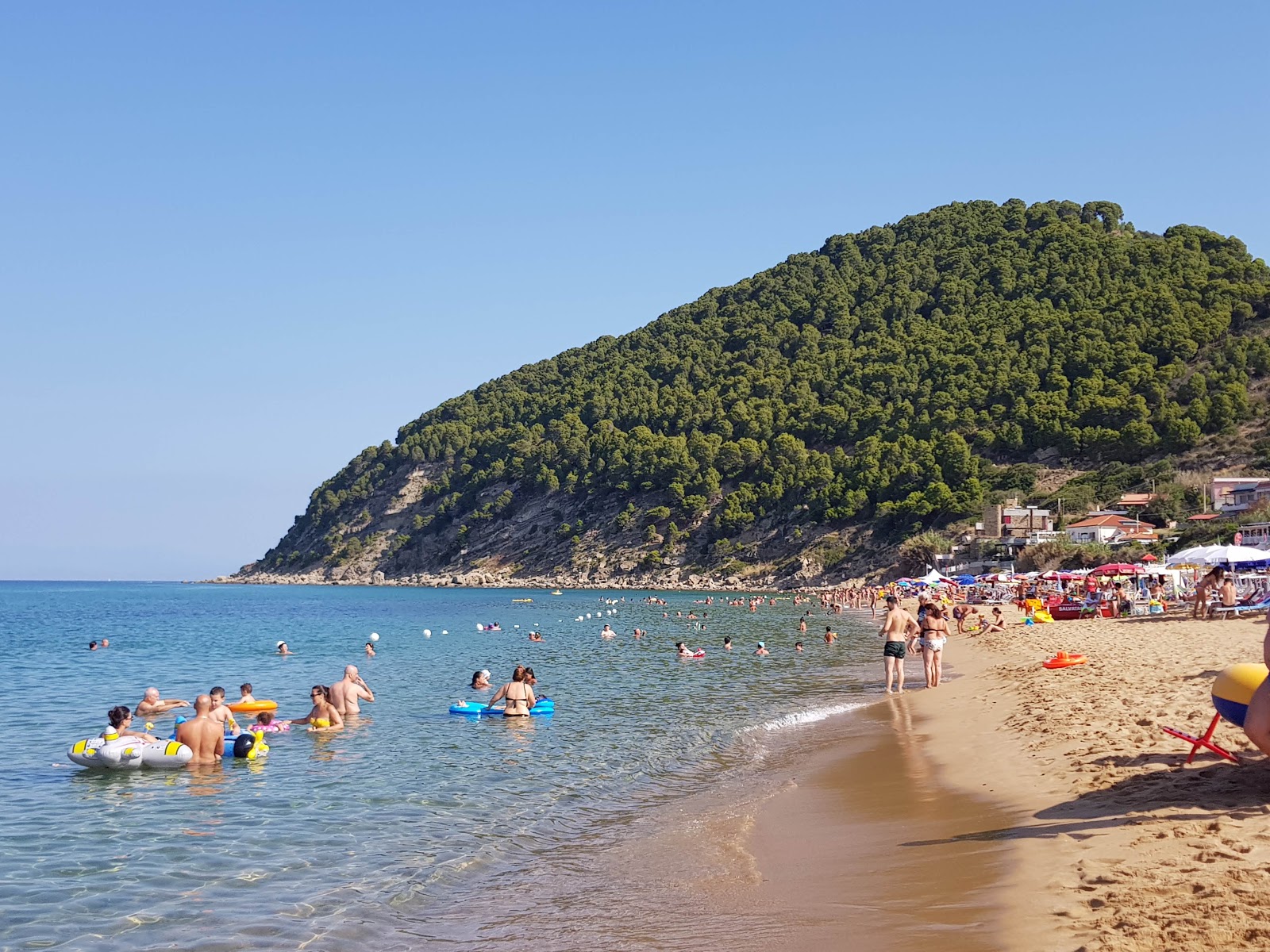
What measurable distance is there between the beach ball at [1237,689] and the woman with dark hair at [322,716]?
38.3 ft

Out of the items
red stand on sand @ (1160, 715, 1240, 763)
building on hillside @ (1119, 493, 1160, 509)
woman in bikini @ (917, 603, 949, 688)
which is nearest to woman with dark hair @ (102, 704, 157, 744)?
red stand on sand @ (1160, 715, 1240, 763)

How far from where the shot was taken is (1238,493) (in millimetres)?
61062

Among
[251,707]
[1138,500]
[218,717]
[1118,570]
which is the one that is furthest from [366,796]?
[1138,500]

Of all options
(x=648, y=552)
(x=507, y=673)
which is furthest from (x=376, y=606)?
(x=507, y=673)

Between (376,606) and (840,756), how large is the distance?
205ft

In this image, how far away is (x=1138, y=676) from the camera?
549 inches

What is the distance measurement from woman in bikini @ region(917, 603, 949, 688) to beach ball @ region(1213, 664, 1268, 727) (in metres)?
10.7

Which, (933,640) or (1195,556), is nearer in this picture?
(933,640)

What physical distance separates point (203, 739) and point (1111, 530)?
198 ft

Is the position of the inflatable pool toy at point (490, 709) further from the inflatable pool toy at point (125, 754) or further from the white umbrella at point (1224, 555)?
the white umbrella at point (1224, 555)

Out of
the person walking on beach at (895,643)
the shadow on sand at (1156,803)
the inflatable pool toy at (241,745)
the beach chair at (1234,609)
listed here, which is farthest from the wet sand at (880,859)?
the beach chair at (1234,609)

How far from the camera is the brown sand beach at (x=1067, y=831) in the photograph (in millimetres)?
5191

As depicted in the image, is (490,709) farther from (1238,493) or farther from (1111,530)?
(1238,493)

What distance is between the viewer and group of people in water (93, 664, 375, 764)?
1234 cm
